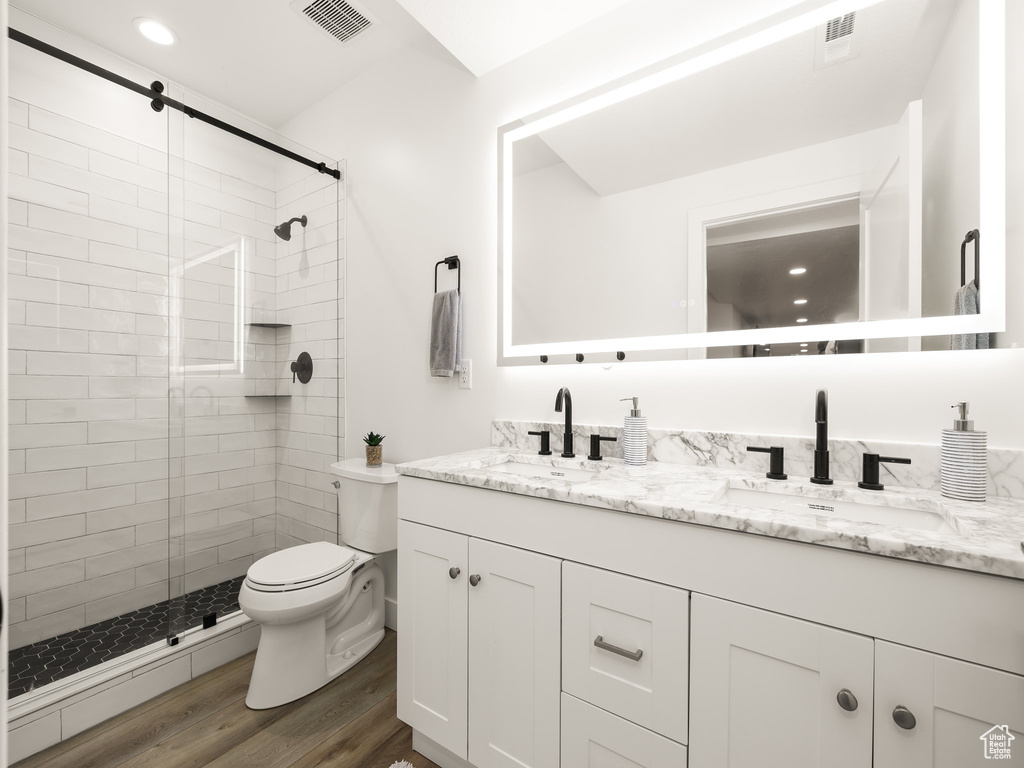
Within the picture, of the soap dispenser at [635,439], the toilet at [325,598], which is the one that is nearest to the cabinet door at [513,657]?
the soap dispenser at [635,439]

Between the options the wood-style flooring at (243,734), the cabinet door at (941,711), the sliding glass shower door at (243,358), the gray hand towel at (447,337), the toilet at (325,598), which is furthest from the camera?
the sliding glass shower door at (243,358)

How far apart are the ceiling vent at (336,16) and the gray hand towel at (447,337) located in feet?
4.09

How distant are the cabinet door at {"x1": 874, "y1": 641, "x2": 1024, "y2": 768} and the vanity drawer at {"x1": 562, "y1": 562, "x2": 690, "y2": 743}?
32 cm

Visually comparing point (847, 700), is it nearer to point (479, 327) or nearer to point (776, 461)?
point (776, 461)

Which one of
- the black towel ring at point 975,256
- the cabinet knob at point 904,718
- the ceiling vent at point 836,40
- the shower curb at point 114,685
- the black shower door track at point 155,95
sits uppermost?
the black shower door track at point 155,95

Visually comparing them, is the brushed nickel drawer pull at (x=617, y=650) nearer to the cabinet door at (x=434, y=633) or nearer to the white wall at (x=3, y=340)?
the cabinet door at (x=434, y=633)

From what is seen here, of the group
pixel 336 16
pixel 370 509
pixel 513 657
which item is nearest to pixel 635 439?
pixel 513 657

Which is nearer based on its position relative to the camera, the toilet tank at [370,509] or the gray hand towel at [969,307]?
the gray hand towel at [969,307]

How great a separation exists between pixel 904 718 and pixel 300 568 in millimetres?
1777

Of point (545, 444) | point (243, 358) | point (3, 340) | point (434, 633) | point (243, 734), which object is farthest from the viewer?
point (243, 358)

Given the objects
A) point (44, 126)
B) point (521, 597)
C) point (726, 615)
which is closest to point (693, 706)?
point (726, 615)

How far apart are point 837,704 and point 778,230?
3.78 ft

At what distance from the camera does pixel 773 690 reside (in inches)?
34.0

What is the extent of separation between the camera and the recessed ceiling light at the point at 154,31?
200 cm
